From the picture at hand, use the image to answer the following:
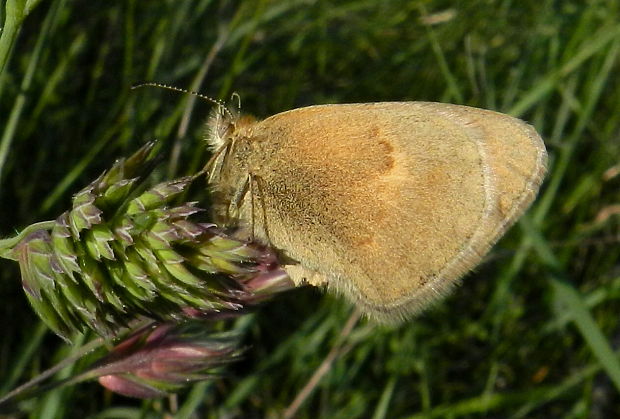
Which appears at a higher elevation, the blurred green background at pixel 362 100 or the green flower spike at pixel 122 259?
the green flower spike at pixel 122 259

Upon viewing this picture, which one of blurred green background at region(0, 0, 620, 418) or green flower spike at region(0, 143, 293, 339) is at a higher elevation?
green flower spike at region(0, 143, 293, 339)

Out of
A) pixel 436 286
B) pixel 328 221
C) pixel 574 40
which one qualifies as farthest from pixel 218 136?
pixel 574 40

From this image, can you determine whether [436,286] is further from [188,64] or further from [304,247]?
[188,64]

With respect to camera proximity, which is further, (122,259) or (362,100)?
(362,100)

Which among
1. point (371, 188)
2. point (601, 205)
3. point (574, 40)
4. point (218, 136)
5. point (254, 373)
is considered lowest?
point (601, 205)

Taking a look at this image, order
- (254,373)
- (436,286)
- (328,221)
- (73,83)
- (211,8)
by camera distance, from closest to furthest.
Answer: (436,286)
(328,221)
(254,373)
(73,83)
(211,8)

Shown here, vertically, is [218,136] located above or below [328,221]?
above

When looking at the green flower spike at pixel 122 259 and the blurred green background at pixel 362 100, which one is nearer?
the green flower spike at pixel 122 259

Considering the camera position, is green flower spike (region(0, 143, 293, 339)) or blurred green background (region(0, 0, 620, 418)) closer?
green flower spike (region(0, 143, 293, 339))
